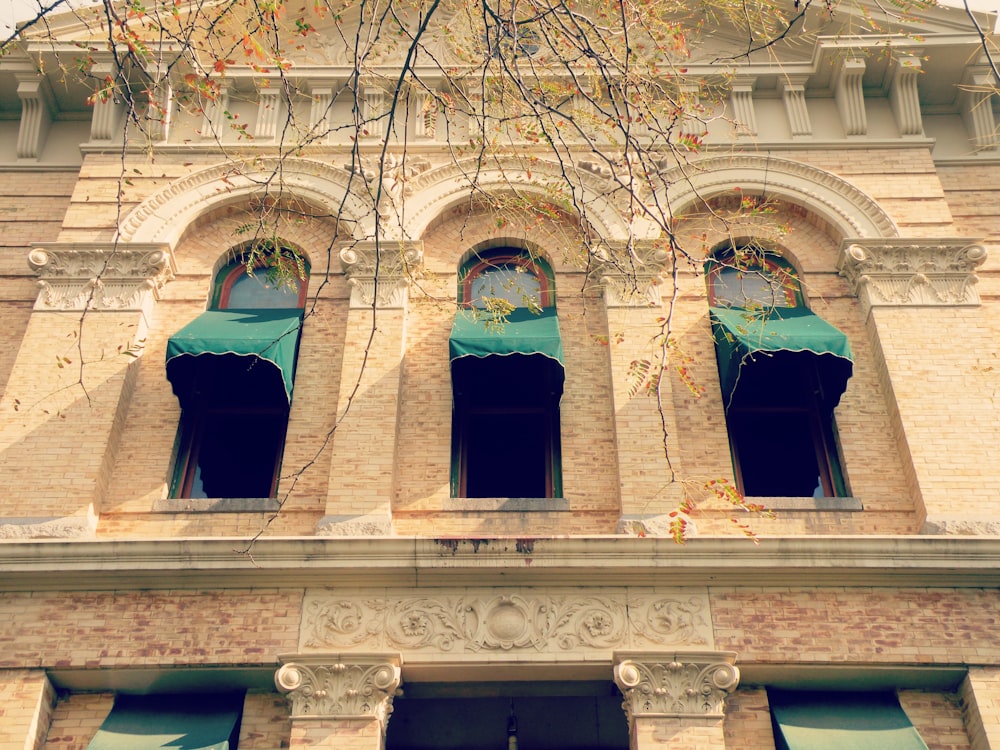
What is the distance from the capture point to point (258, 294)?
1340 cm

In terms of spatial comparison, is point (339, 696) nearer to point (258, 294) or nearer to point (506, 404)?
point (506, 404)

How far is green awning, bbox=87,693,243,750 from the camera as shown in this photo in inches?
369

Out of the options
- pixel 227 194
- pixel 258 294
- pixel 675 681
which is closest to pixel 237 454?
pixel 258 294

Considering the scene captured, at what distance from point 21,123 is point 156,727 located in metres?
9.51

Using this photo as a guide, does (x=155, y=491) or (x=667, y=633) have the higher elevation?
(x=155, y=491)

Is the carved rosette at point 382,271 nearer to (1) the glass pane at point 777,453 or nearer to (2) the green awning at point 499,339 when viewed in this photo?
(2) the green awning at point 499,339

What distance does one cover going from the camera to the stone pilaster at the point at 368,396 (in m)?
10.7

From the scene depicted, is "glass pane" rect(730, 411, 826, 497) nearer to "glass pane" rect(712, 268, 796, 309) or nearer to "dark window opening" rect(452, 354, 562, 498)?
"glass pane" rect(712, 268, 796, 309)

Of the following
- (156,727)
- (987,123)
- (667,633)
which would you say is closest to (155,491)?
(156,727)

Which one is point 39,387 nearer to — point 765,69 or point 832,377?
point 832,377

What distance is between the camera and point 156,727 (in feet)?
31.6

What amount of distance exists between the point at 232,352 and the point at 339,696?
3.99 metres

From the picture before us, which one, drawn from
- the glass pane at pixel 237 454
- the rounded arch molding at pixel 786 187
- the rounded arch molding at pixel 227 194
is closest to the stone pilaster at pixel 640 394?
the rounded arch molding at pixel 786 187

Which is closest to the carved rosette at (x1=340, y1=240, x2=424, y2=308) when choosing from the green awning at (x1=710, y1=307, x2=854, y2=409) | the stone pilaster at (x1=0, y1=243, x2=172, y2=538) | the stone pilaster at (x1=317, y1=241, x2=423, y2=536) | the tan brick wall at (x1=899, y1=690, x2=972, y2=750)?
the stone pilaster at (x1=317, y1=241, x2=423, y2=536)
